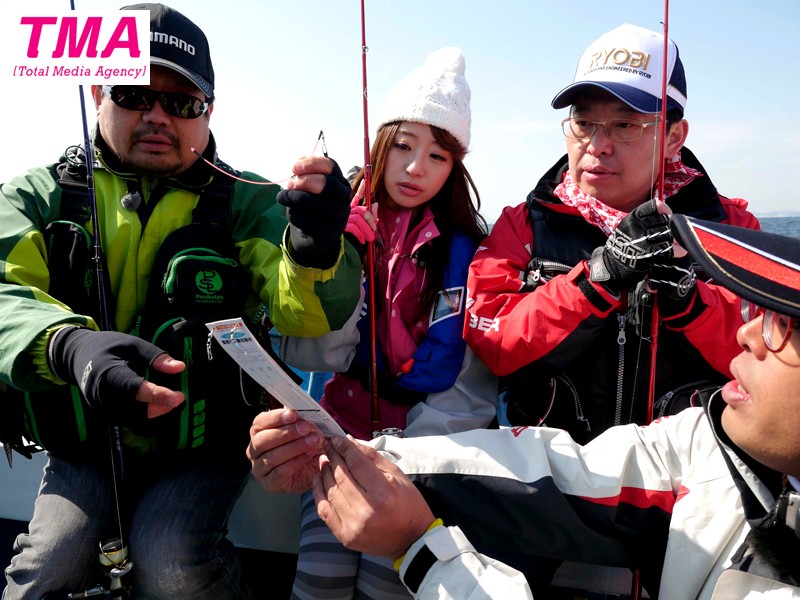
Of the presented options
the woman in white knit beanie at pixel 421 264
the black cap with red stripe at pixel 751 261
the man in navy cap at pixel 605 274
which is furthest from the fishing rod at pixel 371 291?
the black cap with red stripe at pixel 751 261

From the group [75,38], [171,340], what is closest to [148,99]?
[75,38]

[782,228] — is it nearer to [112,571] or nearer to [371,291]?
[371,291]

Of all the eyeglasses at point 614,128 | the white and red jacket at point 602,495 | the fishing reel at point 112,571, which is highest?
the eyeglasses at point 614,128

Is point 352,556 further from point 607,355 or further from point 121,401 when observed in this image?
point 607,355

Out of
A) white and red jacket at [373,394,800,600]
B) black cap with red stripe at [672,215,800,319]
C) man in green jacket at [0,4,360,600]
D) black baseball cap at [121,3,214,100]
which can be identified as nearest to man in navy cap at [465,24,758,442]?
white and red jacket at [373,394,800,600]

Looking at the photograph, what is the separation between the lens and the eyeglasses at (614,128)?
8.02 ft

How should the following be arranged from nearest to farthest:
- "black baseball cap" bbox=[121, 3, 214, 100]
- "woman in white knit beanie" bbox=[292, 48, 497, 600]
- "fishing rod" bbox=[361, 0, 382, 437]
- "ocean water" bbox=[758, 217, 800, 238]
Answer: "black baseball cap" bbox=[121, 3, 214, 100], "fishing rod" bbox=[361, 0, 382, 437], "woman in white knit beanie" bbox=[292, 48, 497, 600], "ocean water" bbox=[758, 217, 800, 238]

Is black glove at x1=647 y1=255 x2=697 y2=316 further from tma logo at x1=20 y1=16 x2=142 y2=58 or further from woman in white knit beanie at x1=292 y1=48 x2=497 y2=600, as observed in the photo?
tma logo at x1=20 y1=16 x2=142 y2=58

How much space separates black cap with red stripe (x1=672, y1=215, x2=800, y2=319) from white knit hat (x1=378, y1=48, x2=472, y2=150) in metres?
1.48

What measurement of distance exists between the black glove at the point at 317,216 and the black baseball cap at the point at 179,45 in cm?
73

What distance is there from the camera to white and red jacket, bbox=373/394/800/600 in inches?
57.5

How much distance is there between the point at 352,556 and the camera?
77.8 inches

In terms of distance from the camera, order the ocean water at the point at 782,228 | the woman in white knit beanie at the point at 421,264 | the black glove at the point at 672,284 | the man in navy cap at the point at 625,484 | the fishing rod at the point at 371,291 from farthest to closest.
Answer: the ocean water at the point at 782,228 → the woman in white knit beanie at the point at 421,264 → the fishing rod at the point at 371,291 → the black glove at the point at 672,284 → the man in navy cap at the point at 625,484

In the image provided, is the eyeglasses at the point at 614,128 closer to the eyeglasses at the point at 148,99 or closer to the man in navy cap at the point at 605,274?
the man in navy cap at the point at 605,274
